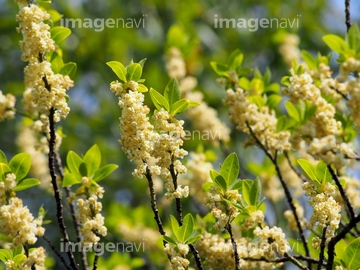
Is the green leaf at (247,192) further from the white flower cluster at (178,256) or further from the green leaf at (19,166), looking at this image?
the green leaf at (19,166)

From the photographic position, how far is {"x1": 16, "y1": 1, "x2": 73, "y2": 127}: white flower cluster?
2139 millimetres

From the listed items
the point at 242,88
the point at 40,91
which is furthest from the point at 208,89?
the point at 40,91

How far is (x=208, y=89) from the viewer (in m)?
7.39

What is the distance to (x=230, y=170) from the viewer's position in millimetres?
2227

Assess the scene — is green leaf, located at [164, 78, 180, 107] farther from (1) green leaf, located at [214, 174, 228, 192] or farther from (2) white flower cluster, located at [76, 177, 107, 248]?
(2) white flower cluster, located at [76, 177, 107, 248]

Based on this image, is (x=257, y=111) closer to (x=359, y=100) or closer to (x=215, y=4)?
(x=359, y=100)

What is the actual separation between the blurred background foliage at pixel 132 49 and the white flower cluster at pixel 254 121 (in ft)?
11.8

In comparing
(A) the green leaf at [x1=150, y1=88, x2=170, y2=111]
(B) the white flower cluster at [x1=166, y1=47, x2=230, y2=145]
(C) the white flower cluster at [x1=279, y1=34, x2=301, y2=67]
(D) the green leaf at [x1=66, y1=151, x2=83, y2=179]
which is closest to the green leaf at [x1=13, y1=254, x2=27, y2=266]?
(D) the green leaf at [x1=66, y1=151, x2=83, y2=179]

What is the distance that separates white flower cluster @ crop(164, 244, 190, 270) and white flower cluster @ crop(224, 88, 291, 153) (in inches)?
34.6

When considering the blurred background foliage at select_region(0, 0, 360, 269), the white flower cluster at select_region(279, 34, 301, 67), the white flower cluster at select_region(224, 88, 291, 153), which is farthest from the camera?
the blurred background foliage at select_region(0, 0, 360, 269)

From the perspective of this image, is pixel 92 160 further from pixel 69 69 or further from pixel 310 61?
pixel 310 61

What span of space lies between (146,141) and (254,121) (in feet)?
3.04

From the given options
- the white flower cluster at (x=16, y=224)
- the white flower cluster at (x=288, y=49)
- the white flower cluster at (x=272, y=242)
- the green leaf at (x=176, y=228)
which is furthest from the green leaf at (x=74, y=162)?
the white flower cluster at (x=288, y=49)

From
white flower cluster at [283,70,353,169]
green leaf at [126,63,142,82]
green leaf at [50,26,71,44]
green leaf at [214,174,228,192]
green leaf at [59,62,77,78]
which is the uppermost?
green leaf at [50,26,71,44]
